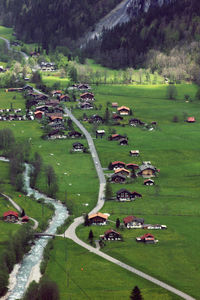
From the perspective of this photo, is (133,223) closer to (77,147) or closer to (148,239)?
(148,239)

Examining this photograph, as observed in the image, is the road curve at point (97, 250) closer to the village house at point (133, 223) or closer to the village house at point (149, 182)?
the village house at point (133, 223)

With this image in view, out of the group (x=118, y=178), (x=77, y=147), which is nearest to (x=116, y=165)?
(x=118, y=178)

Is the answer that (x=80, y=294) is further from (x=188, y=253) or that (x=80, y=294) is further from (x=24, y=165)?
(x=24, y=165)

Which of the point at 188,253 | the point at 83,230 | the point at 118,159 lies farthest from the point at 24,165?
the point at 188,253

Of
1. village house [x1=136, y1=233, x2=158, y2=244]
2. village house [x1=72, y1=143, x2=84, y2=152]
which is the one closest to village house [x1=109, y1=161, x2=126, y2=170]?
village house [x1=72, y1=143, x2=84, y2=152]

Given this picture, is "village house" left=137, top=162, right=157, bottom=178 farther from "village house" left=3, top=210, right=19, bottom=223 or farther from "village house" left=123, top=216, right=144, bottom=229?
"village house" left=3, top=210, right=19, bottom=223

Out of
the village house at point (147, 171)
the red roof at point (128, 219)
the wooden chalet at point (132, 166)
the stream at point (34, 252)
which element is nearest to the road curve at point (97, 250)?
the stream at point (34, 252)
